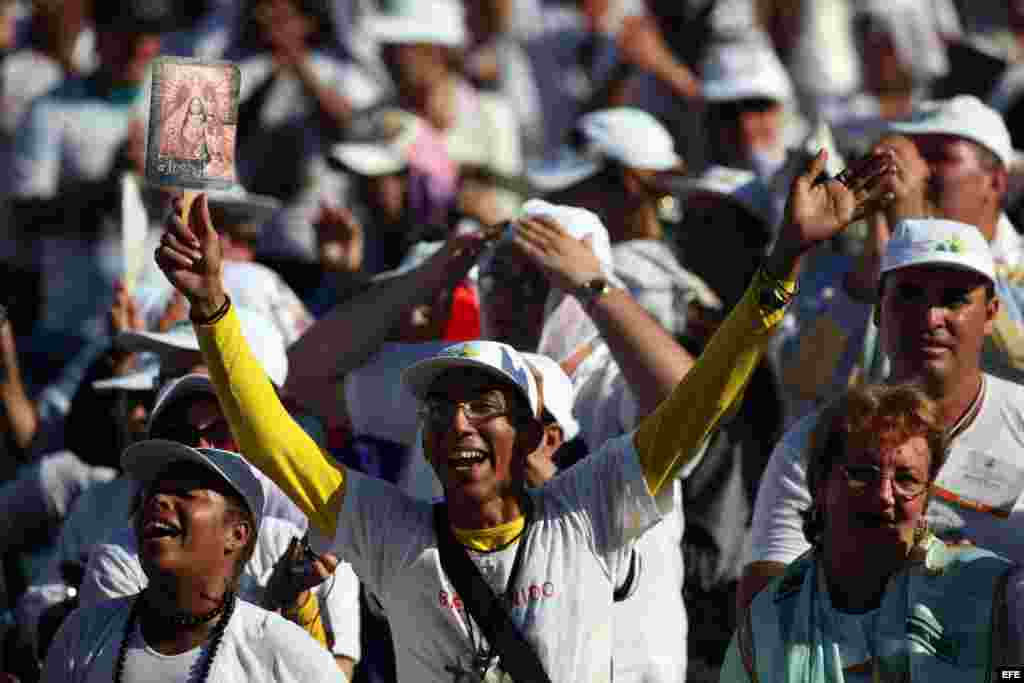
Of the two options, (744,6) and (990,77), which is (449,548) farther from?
(744,6)

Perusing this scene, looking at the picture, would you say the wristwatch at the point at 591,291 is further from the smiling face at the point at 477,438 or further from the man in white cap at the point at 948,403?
the smiling face at the point at 477,438

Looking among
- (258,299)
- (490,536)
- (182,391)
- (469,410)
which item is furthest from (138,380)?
(490,536)

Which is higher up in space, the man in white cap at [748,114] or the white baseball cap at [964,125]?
the white baseball cap at [964,125]

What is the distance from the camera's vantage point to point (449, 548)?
5914mm

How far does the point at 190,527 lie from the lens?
5.97m

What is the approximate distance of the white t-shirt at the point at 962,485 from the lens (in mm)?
6535

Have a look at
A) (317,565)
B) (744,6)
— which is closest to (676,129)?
(744,6)

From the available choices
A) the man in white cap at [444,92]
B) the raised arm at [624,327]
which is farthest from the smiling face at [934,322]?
the man in white cap at [444,92]

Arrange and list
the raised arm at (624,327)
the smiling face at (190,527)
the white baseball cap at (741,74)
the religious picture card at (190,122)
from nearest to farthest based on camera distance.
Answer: the smiling face at (190,527), the religious picture card at (190,122), the raised arm at (624,327), the white baseball cap at (741,74)

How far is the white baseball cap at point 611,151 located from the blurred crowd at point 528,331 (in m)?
0.02

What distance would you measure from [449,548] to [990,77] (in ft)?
17.9

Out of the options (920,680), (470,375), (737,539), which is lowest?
(737,539)

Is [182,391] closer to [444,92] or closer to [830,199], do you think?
[830,199]

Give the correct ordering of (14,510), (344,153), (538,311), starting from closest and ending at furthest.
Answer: (538,311) < (14,510) < (344,153)
